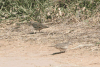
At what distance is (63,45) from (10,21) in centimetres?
381

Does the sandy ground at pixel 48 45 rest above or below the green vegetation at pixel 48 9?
below

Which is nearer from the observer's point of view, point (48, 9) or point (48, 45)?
point (48, 45)

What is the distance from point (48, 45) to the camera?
571 cm

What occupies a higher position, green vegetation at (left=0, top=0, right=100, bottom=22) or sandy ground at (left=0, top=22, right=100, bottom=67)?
green vegetation at (left=0, top=0, right=100, bottom=22)

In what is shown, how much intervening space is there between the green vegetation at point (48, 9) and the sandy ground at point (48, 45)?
0.51 m

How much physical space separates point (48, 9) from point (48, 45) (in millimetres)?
2442

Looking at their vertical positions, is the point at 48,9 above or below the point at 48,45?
above

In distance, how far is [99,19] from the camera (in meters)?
7.14

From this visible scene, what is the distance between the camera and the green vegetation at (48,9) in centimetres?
776

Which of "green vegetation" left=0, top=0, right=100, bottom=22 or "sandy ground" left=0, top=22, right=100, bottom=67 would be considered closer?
"sandy ground" left=0, top=22, right=100, bottom=67

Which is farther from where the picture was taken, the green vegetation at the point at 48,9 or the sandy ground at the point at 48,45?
the green vegetation at the point at 48,9

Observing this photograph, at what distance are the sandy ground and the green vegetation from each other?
51cm

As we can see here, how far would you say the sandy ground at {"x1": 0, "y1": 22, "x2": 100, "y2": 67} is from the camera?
4312 mm

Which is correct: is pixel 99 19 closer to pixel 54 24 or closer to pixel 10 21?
pixel 54 24
